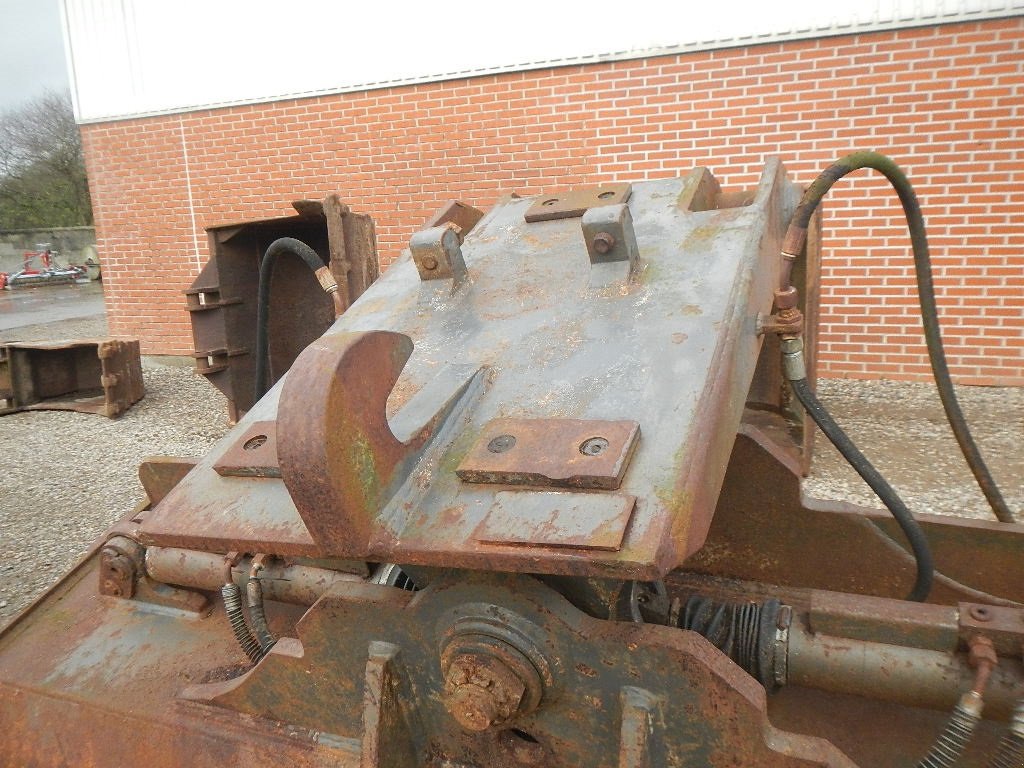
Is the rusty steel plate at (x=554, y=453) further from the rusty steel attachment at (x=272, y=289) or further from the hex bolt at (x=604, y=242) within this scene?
the rusty steel attachment at (x=272, y=289)

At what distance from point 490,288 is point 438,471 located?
69 centimetres

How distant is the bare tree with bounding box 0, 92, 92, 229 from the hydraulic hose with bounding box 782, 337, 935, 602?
3111 cm

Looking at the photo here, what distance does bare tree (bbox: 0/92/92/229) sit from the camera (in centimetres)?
2789

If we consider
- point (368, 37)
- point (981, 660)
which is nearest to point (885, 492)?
point (981, 660)

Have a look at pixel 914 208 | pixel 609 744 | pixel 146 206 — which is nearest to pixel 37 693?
pixel 609 744

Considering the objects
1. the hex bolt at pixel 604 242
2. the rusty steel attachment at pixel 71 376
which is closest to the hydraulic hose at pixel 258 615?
the hex bolt at pixel 604 242

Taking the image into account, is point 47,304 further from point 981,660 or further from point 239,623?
point 981,660

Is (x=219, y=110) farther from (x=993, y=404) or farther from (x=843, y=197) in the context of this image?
(x=993, y=404)

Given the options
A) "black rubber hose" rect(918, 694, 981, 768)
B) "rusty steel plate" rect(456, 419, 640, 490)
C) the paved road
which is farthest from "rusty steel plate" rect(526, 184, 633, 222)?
the paved road

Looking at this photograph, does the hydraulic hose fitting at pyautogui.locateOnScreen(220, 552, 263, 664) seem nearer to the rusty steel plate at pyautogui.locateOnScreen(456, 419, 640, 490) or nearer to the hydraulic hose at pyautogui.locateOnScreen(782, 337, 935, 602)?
the rusty steel plate at pyautogui.locateOnScreen(456, 419, 640, 490)

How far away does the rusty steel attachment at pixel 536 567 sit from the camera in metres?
1.14

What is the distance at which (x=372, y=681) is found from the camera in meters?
1.29

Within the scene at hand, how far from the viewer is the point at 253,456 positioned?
4.88 ft

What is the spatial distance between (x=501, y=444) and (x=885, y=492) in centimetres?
98
